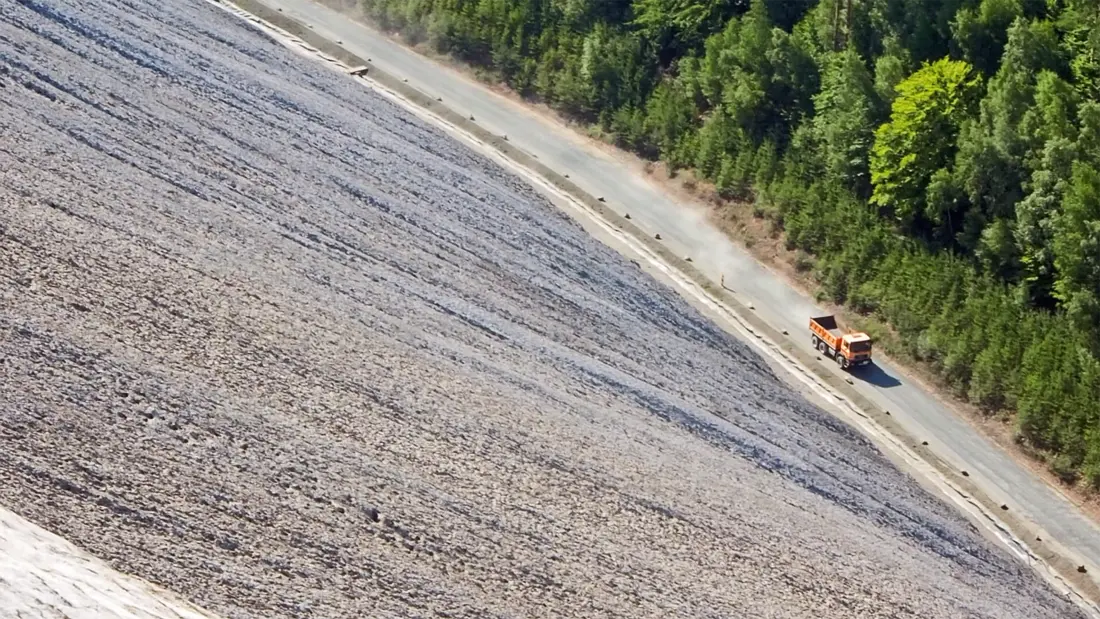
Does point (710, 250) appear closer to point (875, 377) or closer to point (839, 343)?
point (839, 343)

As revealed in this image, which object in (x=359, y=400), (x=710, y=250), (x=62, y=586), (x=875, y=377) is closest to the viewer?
(x=62, y=586)

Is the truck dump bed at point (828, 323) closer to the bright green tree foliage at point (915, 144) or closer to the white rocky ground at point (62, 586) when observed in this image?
the bright green tree foliage at point (915, 144)

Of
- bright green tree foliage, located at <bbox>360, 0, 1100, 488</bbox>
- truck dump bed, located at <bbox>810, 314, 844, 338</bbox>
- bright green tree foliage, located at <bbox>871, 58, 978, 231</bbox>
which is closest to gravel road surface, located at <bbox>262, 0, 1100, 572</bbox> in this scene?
truck dump bed, located at <bbox>810, 314, 844, 338</bbox>

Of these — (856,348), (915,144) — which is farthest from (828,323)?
(915,144)

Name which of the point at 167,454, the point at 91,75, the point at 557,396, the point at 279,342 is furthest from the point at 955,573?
the point at 91,75

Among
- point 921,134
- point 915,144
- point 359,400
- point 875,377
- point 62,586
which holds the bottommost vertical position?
point 62,586

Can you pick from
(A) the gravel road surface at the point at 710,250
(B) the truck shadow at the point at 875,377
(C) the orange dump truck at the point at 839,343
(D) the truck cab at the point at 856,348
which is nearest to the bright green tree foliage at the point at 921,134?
(A) the gravel road surface at the point at 710,250

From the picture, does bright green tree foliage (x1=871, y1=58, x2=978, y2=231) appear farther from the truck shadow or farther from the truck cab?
the truck shadow
